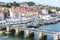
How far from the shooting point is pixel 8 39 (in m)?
35.1

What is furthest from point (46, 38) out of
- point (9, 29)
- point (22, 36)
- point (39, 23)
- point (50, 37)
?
point (39, 23)

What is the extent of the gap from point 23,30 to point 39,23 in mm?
14375

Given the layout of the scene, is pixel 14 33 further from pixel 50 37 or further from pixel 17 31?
pixel 50 37

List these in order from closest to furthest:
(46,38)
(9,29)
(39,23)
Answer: (46,38), (9,29), (39,23)

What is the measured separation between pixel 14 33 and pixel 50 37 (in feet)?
17.4

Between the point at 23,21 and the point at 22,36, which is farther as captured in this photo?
the point at 23,21

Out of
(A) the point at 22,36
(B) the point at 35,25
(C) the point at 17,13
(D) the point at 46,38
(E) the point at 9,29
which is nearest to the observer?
(D) the point at 46,38

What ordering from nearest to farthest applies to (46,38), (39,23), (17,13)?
(46,38), (39,23), (17,13)

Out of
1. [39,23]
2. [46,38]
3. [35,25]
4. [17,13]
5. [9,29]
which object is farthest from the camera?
[17,13]

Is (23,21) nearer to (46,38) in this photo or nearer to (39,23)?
(39,23)

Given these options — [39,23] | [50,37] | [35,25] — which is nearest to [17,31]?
[50,37]

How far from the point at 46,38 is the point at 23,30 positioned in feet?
15.0

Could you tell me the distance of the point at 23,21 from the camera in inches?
2061

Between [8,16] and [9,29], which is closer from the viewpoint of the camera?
[9,29]
